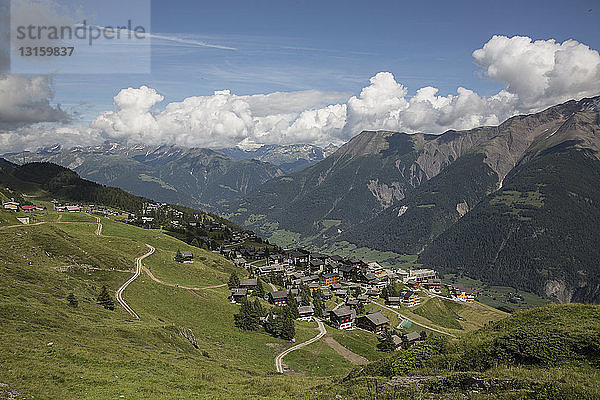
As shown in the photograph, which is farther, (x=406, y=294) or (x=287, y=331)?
(x=406, y=294)

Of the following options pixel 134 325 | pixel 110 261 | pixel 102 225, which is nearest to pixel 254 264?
pixel 102 225

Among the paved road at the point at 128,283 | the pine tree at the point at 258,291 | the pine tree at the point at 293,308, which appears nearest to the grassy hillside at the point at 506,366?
the paved road at the point at 128,283

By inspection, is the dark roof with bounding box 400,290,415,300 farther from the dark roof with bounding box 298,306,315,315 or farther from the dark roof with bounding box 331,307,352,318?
the dark roof with bounding box 298,306,315,315

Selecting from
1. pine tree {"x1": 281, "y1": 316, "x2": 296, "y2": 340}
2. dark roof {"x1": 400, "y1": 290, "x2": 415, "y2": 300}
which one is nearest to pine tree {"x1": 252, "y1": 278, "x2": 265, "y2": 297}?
pine tree {"x1": 281, "y1": 316, "x2": 296, "y2": 340}

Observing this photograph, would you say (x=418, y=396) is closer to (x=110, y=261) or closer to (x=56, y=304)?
(x=56, y=304)

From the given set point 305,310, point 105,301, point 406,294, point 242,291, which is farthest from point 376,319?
→ point 105,301

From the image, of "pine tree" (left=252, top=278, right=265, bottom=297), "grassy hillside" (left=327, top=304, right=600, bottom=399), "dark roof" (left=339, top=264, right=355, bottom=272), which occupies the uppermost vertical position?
"grassy hillside" (left=327, top=304, right=600, bottom=399)

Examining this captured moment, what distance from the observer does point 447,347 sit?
29422mm

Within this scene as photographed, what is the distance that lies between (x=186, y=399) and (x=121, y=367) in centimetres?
1055

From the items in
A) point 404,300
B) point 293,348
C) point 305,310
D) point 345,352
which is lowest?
point 404,300

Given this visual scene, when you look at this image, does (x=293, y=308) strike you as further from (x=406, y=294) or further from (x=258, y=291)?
(x=406, y=294)

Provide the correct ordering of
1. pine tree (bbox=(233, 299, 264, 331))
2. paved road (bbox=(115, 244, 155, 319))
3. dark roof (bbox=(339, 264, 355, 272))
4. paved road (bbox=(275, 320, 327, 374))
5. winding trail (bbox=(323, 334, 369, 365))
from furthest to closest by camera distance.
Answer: dark roof (bbox=(339, 264, 355, 272)) → pine tree (bbox=(233, 299, 264, 331)) → winding trail (bbox=(323, 334, 369, 365)) → paved road (bbox=(115, 244, 155, 319)) → paved road (bbox=(275, 320, 327, 374))

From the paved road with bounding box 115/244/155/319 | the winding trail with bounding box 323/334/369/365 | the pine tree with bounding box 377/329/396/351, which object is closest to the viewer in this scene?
the paved road with bounding box 115/244/155/319

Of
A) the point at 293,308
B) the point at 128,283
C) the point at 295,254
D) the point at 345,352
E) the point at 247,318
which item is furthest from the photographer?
the point at 295,254
